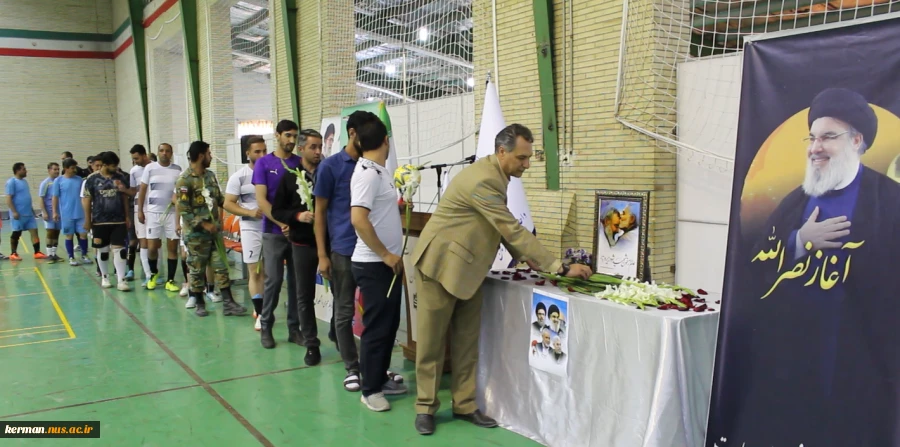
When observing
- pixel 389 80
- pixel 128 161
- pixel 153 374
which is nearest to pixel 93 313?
pixel 153 374

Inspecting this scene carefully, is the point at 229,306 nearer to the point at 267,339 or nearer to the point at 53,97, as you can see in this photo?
the point at 267,339

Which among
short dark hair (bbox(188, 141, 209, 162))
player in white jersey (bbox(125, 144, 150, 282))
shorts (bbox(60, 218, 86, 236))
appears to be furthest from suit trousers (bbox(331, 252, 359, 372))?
shorts (bbox(60, 218, 86, 236))

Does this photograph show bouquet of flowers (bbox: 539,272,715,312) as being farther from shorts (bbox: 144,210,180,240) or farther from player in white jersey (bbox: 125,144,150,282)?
player in white jersey (bbox: 125,144,150,282)

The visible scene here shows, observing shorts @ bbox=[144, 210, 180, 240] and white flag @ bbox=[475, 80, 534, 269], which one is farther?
shorts @ bbox=[144, 210, 180, 240]

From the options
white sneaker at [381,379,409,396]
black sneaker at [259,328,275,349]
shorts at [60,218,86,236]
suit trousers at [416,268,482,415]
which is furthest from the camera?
shorts at [60,218,86,236]

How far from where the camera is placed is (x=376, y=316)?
3.46 m

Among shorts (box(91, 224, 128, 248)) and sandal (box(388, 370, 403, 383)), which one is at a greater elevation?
shorts (box(91, 224, 128, 248))

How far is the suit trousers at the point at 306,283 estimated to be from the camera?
4.32 meters

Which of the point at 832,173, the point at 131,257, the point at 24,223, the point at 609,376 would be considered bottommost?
the point at 131,257

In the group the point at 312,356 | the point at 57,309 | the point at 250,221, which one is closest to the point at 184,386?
the point at 312,356

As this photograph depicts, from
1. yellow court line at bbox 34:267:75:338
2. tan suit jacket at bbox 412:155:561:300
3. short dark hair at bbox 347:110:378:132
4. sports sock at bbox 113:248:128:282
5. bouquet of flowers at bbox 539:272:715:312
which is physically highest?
short dark hair at bbox 347:110:378:132

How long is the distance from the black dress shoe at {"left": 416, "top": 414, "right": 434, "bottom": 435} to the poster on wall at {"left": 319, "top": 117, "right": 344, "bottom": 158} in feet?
14.2

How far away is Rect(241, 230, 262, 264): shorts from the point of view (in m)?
5.40

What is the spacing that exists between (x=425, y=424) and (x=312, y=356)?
4.73 feet
